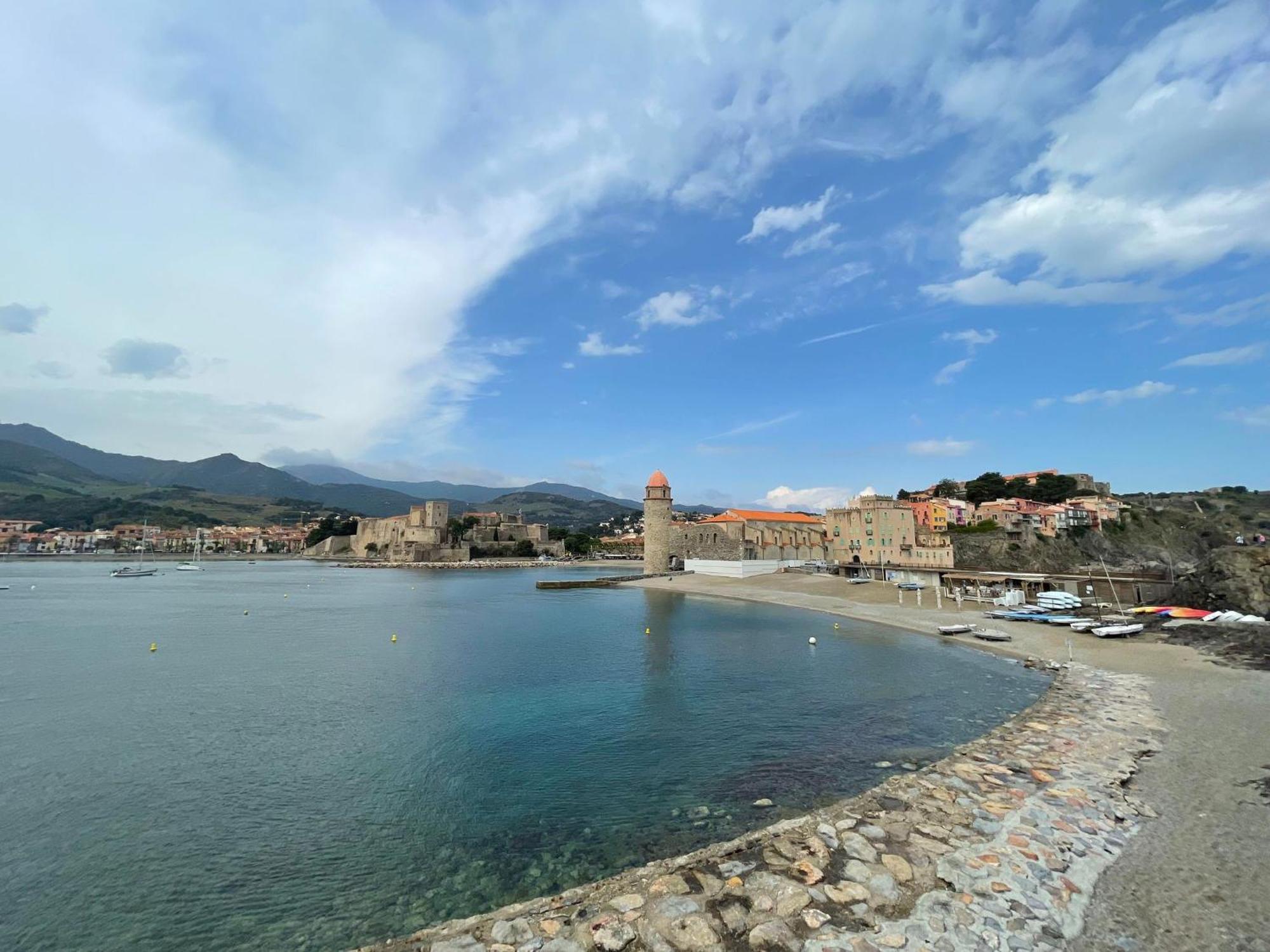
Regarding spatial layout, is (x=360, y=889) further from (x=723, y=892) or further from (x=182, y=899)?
(x=723, y=892)

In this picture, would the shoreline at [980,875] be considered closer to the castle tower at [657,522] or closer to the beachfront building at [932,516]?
the castle tower at [657,522]

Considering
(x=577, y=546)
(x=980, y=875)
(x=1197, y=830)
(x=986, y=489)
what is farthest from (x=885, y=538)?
(x=577, y=546)

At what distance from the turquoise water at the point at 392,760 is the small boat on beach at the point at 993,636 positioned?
2.30 meters

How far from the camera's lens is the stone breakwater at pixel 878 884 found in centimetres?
496

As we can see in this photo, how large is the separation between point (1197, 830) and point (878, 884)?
15.8 feet

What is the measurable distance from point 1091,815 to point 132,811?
46.1ft

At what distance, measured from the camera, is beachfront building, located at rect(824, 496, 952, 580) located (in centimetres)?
5472

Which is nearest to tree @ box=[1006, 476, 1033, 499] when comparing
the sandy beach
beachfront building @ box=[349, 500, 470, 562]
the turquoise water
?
the turquoise water

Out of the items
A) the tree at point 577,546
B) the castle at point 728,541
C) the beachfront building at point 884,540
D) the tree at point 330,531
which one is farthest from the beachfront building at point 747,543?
the tree at point 330,531

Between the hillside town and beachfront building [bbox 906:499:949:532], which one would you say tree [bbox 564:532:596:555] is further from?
the hillside town

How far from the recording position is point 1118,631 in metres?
21.7

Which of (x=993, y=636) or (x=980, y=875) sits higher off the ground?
(x=993, y=636)

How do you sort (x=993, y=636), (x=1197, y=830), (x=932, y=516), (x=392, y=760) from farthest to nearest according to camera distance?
(x=932, y=516) → (x=993, y=636) → (x=392, y=760) → (x=1197, y=830)

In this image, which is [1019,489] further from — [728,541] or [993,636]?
[993,636]
